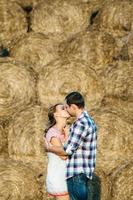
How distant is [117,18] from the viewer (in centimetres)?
1584

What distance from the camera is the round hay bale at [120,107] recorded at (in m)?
12.7

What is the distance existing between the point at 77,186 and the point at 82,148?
54cm

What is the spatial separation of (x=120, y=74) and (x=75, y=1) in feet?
12.4

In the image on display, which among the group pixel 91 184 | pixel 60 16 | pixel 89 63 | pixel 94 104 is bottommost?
pixel 91 184

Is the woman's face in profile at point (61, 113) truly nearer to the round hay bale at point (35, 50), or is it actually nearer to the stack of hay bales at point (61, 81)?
the stack of hay bales at point (61, 81)

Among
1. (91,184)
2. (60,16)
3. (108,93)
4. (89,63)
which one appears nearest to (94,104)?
(108,93)

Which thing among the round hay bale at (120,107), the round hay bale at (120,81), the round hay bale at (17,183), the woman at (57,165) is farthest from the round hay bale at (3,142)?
the woman at (57,165)

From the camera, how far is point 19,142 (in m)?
12.3

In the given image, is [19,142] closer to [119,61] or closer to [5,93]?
[5,93]

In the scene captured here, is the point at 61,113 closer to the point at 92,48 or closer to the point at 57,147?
the point at 57,147

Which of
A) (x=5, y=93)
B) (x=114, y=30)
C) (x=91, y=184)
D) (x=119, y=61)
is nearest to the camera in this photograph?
(x=91, y=184)

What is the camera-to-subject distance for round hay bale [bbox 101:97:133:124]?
1267 cm

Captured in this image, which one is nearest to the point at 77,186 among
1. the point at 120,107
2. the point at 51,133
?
the point at 51,133

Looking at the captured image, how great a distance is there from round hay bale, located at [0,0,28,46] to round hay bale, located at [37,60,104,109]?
2809 mm
